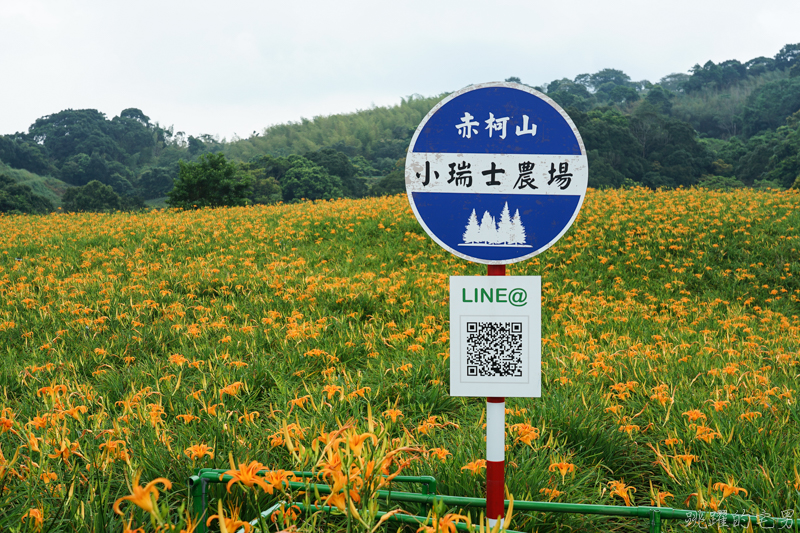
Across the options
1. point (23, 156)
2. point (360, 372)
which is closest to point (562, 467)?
point (360, 372)

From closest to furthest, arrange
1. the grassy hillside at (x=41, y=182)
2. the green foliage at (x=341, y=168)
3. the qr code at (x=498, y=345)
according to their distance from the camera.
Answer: the qr code at (x=498, y=345), the green foliage at (x=341, y=168), the grassy hillside at (x=41, y=182)

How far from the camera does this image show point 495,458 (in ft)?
5.46

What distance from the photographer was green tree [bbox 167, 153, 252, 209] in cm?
1945

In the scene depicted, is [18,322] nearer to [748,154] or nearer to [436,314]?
[436,314]

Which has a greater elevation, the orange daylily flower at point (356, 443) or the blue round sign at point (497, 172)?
the blue round sign at point (497, 172)

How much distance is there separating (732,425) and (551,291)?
155 inches

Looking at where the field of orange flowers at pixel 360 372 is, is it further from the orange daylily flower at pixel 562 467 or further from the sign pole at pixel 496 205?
the sign pole at pixel 496 205

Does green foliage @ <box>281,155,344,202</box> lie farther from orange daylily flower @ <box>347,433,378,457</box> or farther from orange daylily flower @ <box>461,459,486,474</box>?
orange daylily flower @ <box>347,433,378,457</box>

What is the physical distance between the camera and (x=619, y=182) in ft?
95.0

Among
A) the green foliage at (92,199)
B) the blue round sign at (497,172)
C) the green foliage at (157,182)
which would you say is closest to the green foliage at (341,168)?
the green foliage at (92,199)

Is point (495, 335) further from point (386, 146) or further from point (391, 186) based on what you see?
point (386, 146)

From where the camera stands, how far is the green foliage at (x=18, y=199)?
21484 millimetres

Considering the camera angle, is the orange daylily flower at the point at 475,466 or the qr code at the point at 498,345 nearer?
the qr code at the point at 498,345

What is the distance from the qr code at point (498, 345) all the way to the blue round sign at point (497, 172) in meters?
0.23
